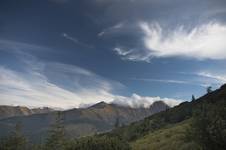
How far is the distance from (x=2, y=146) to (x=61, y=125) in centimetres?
1638

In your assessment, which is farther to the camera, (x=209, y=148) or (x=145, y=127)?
(x=145, y=127)

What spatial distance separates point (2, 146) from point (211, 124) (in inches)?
2385

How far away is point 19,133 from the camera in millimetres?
82062

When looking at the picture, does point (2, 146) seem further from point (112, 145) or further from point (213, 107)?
point (213, 107)

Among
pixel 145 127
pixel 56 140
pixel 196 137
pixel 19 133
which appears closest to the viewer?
pixel 196 137

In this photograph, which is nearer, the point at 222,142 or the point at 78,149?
the point at 222,142

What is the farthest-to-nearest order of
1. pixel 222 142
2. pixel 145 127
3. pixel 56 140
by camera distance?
pixel 145 127
pixel 56 140
pixel 222 142

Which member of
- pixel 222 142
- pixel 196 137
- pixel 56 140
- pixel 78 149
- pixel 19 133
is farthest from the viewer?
pixel 19 133

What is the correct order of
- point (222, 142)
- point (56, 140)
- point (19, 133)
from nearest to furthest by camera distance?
point (222, 142)
point (56, 140)
point (19, 133)

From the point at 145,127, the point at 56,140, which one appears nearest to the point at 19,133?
the point at 56,140

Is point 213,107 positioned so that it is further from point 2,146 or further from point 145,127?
point 145,127

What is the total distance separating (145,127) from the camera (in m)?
160

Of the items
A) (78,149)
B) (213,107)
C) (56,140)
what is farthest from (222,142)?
(56,140)

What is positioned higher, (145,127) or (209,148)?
(145,127)
